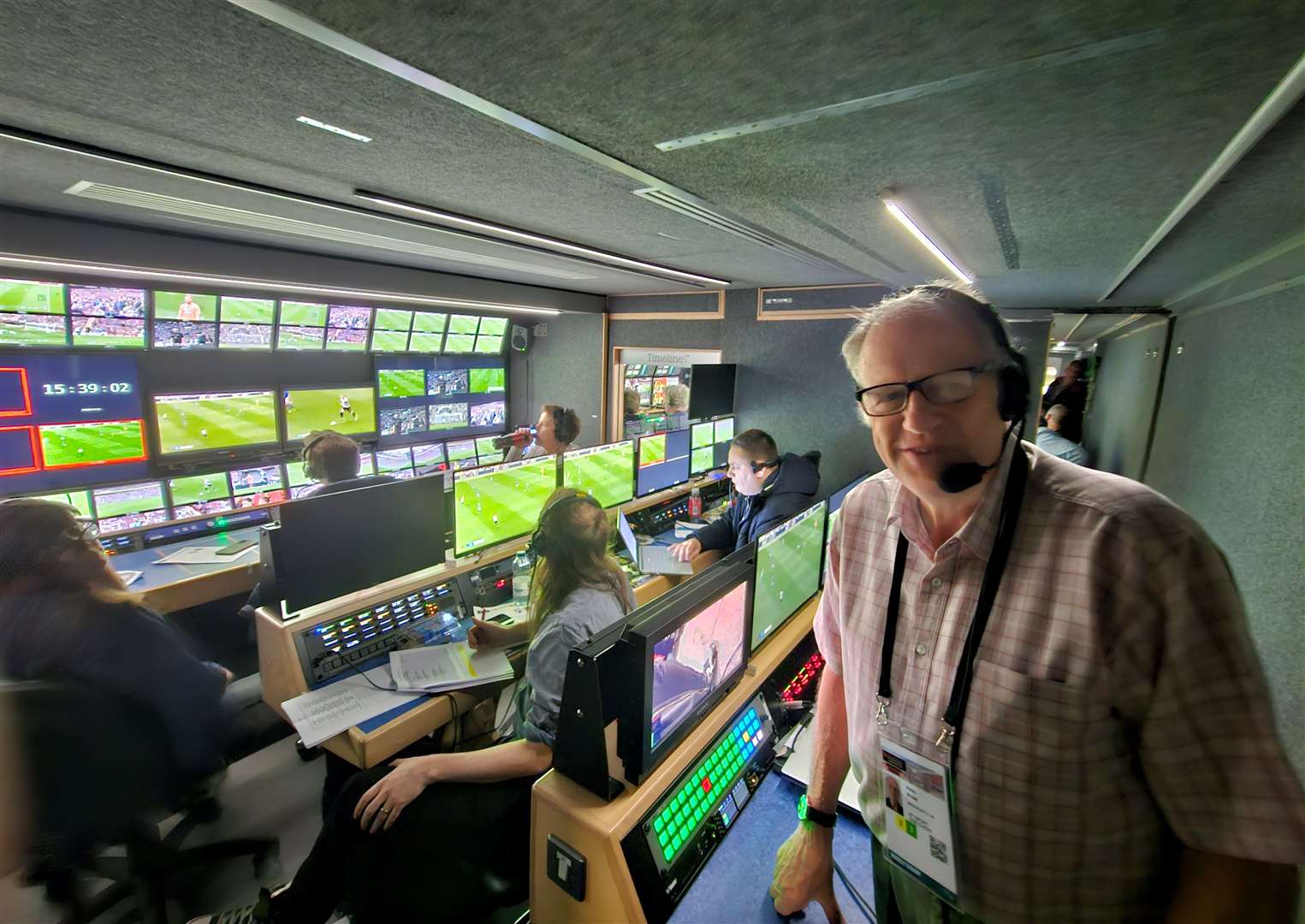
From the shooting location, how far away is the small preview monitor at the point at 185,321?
406 centimetres

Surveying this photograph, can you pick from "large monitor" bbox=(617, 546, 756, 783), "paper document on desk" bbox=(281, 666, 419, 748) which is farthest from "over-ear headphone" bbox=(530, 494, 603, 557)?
"paper document on desk" bbox=(281, 666, 419, 748)

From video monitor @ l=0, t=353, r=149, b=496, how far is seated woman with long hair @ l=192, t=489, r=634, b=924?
377 centimetres

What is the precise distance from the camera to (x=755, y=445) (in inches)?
122

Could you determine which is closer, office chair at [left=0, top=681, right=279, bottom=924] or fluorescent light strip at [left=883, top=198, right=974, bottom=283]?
office chair at [left=0, top=681, right=279, bottom=924]

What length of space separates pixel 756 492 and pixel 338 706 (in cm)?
226

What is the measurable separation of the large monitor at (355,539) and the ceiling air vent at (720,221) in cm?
143

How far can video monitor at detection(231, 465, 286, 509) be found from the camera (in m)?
4.41

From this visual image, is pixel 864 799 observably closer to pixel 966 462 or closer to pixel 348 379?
pixel 966 462

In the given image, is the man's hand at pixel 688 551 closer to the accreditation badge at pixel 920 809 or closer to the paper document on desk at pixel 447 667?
the paper document on desk at pixel 447 667

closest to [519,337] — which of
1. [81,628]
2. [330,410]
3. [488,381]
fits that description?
[488,381]

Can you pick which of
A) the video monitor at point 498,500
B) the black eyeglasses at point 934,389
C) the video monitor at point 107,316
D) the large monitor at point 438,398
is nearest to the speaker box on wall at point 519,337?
the large monitor at point 438,398

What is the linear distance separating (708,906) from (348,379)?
5714 millimetres

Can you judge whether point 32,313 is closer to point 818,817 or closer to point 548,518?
point 548,518

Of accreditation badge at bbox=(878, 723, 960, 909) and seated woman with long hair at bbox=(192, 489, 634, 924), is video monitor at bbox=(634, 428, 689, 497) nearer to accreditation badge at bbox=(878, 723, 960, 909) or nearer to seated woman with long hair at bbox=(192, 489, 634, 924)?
seated woman with long hair at bbox=(192, 489, 634, 924)
